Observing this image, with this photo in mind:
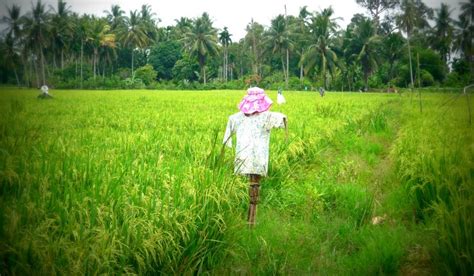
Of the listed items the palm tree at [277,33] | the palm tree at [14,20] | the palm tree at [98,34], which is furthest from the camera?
the palm tree at [277,33]

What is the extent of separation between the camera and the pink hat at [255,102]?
343cm

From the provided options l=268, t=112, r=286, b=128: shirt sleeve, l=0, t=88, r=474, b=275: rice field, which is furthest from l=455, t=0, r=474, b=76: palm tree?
l=268, t=112, r=286, b=128: shirt sleeve

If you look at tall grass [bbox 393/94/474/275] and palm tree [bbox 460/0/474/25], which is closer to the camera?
palm tree [bbox 460/0/474/25]

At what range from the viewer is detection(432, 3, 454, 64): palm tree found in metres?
1.68

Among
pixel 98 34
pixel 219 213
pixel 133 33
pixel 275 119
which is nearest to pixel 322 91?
pixel 133 33

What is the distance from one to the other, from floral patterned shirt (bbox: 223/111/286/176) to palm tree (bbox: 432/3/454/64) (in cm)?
157

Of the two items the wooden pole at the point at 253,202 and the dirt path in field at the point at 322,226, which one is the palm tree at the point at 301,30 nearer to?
the dirt path in field at the point at 322,226

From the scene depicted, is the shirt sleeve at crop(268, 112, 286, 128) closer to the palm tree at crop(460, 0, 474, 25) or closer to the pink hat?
the pink hat

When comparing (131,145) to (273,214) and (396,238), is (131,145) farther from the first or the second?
(396,238)

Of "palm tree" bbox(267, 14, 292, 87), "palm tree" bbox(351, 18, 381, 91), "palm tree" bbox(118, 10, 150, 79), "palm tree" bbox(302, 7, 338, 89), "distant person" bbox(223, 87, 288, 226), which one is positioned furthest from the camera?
"palm tree" bbox(302, 7, 338, 89)

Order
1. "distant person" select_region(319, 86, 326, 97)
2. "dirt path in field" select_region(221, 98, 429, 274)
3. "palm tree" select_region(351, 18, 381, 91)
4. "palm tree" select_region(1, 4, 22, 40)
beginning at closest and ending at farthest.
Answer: "palm tree" select_region(1, 4, 22, 40) → "dirt path in field" select_region(221, 98, 429, 274) → "palm tree" select_region(351, 18, 381, 91) → "distant person" select_region(319, 86, 326, 97)

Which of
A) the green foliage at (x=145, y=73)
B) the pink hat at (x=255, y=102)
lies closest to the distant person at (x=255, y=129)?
the pink hat at (x=255, y=102)

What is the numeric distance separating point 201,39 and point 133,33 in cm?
216

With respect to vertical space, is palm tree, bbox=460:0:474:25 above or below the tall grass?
above
